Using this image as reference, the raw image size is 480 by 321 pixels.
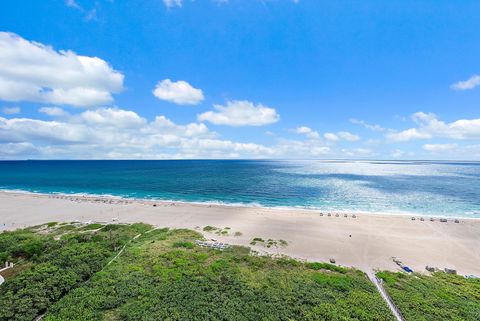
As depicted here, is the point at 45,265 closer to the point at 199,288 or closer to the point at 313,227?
the point at 199,288

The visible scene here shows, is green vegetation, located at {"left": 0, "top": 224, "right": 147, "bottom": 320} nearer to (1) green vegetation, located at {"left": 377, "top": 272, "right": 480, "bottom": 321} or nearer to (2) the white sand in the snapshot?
(2) the white sand

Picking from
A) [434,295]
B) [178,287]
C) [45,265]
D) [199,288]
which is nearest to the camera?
[434,295]

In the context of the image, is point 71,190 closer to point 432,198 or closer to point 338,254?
point 338,254

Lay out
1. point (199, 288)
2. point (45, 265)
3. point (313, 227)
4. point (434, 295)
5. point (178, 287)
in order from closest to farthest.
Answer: point (434, 295)
point (199, 288)
point (178, 287)
point (45, 265)
point (313, 227)

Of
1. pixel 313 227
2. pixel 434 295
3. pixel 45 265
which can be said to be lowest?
pixel 313 227

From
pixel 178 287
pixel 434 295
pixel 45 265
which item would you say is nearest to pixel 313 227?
pixel 434 295

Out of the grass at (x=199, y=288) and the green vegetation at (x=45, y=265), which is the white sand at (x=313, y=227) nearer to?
the grass at (x=199, y=288)

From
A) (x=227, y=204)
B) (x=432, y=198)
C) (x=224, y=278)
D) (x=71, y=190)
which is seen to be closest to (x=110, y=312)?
(x=224, y=278)

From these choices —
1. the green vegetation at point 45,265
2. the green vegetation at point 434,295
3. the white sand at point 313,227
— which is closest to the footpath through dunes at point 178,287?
the green vegetation at point 45,265
